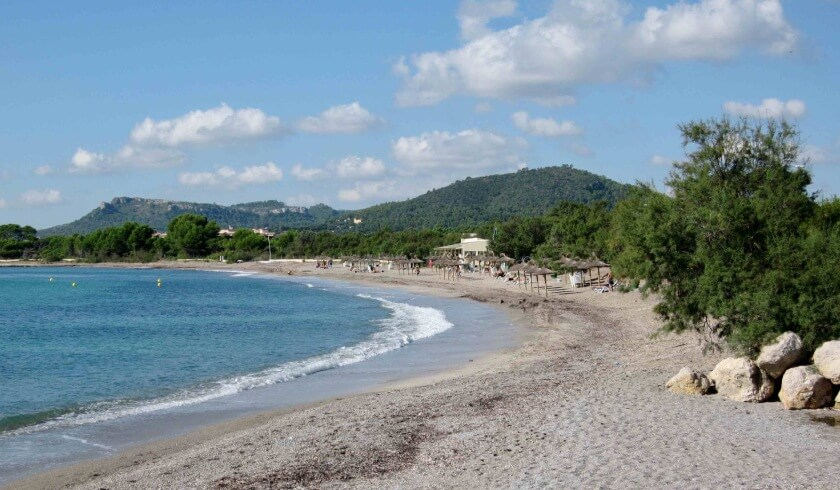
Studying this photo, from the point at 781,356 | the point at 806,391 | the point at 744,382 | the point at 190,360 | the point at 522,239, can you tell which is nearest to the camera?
the point at 806,391

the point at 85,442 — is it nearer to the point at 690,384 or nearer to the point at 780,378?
the point at 690,384

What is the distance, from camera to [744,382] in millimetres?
13625

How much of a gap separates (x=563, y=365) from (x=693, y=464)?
32.0 feet

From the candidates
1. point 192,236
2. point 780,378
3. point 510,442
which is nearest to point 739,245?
point 780,378

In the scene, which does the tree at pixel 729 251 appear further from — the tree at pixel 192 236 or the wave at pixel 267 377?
the tree at pixel 192 236

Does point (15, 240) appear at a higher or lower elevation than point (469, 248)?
higher

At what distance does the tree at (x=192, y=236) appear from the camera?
150500 mm

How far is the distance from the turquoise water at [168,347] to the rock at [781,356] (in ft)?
39.4

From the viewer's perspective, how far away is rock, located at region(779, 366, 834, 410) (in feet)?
42.1

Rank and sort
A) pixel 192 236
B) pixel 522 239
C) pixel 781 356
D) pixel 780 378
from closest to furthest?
pixel 781 356, pixel 780 378, pixel 522 239, pixel 192 236

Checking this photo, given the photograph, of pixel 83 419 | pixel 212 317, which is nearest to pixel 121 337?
pixel 212 317

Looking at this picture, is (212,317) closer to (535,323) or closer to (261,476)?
(535,323)

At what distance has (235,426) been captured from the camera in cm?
1466

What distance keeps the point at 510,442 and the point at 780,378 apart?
563 centimetres
